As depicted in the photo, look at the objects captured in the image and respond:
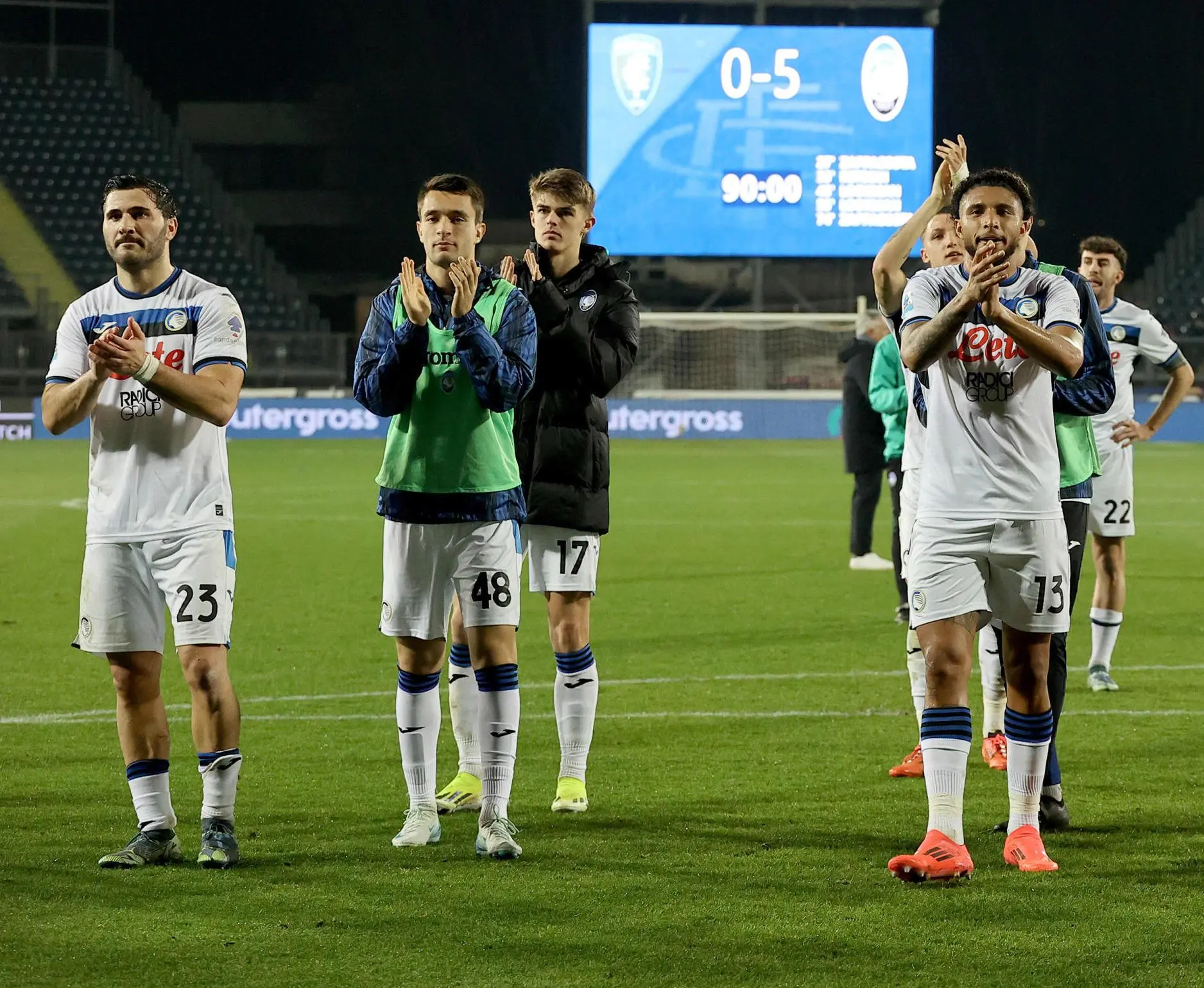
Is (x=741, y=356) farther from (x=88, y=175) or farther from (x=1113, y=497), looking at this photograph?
(x=1113, y=497)

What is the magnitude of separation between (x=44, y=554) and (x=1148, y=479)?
1406cm

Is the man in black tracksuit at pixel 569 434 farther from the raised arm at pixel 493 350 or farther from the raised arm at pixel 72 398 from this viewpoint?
the raised arm at pixel 72 398

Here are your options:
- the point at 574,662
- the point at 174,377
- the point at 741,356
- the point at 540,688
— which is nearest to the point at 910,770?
the point at 574,662

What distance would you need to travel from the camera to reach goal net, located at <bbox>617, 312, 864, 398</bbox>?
31641mm

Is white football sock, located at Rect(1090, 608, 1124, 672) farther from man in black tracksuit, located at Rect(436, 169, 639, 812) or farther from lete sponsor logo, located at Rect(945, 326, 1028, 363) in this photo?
lete sponsor logo, located at Rect(945, 326, 1028, 363)

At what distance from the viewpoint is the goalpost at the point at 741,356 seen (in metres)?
31.6

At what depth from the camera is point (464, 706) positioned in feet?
18.1

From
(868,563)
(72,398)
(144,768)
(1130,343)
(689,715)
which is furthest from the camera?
(868,563)

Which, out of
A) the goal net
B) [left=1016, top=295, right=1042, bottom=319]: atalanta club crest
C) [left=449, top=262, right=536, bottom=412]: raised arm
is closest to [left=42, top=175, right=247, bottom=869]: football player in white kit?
[left=449, top=262, right=536, bottom=412]: raised arm

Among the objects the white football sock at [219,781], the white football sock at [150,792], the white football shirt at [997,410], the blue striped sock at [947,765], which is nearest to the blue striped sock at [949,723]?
the blue striped sock at [947,765]

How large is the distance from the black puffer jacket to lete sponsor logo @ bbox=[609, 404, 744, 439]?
24.9 m

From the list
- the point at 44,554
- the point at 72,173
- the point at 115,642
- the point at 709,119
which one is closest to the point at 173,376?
the point at 115,642

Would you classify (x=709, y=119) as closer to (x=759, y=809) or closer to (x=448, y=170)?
(x=448, y=170)

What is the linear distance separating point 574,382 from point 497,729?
3.92 feet
